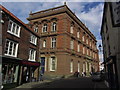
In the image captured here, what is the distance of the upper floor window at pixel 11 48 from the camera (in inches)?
494

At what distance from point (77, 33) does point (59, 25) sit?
7948mm

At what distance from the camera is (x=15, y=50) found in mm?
13844

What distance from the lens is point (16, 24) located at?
14047 mm

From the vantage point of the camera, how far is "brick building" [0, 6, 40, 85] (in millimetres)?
11805

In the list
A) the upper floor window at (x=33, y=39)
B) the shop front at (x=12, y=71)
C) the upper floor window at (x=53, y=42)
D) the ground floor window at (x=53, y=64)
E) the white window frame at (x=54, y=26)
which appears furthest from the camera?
the white window frame at (x=54, y=26)

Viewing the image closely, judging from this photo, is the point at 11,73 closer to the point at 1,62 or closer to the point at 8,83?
the point at 8,83

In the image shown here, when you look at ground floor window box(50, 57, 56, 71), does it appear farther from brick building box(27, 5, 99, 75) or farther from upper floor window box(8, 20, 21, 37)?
upper floor window box(8, 20, 21, 37)

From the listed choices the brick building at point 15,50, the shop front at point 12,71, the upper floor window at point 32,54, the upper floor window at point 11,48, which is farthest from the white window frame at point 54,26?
the upper floor window at point 11,48

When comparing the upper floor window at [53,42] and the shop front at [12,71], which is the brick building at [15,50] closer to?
the shop front at [12,71]

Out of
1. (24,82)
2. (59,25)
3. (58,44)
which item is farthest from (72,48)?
(24,82)

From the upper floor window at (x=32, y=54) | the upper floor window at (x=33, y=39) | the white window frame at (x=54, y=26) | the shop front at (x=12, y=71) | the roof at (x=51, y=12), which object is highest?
the roof at (x=51, y=12)

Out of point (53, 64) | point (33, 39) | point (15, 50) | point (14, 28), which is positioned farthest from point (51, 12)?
point (15, 50)

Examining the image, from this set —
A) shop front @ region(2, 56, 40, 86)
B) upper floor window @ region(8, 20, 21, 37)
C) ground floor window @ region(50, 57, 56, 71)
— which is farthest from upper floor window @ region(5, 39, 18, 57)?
ground floor window @ region(50, 57, 56, 71)

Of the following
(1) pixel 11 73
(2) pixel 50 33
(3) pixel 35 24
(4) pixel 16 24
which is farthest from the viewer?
(3) pixel 35 24
